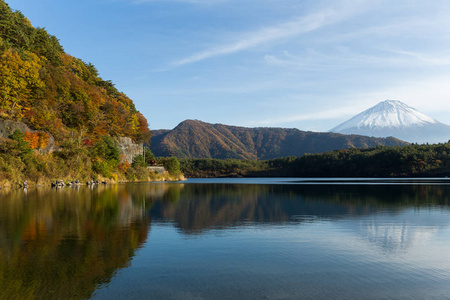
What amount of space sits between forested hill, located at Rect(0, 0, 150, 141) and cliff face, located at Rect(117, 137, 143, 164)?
2535mm

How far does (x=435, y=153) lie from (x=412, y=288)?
130m

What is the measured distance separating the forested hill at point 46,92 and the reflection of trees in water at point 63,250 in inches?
1555

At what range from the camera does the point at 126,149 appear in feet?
272

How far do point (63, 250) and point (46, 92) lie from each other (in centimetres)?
5441

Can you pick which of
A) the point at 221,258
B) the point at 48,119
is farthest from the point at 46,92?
the point at 221,258

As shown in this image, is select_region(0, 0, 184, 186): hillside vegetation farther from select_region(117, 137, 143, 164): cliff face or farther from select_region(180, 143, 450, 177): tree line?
select_region(180, 143, 450, 177): tree line

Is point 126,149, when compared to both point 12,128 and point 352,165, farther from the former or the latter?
point 352,165

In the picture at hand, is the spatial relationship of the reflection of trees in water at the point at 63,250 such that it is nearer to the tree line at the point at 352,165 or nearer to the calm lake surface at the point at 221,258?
the calm lake surface at the point at 221,258

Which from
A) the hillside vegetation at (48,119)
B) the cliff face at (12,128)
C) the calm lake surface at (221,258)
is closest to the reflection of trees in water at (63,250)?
the calm lake surface at (221,258)

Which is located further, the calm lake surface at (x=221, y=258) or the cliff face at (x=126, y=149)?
the cliff face at (x=126, y=149)

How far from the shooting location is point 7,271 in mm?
8156

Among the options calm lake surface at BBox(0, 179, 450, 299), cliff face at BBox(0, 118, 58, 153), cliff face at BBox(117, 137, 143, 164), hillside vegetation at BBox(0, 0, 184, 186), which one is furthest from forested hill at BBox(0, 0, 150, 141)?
calm lake surface at BBox(0, 179, 450, 299)

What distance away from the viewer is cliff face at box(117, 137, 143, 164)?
8038 cm

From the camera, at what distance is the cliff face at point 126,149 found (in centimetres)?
8038
